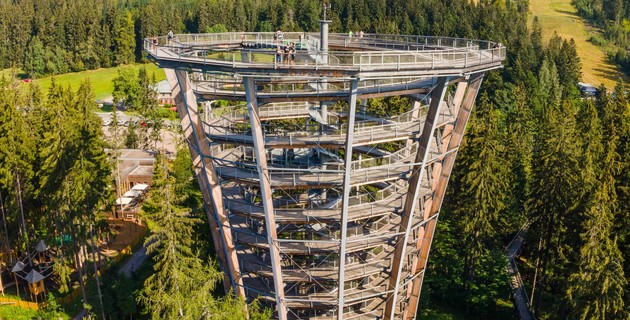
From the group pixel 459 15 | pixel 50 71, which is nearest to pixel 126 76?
pixel 50 71

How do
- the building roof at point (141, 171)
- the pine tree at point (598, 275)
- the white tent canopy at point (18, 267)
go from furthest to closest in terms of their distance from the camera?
the building roof at point (141, 171) → the white tent canopy at point (18, 267) → the pine tree at point (598, 275)

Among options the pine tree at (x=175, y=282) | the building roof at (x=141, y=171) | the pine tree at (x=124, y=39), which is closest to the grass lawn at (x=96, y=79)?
the pine tree at (x=124, y=39)

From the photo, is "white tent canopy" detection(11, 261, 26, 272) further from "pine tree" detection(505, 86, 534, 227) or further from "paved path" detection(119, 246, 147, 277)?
"pine tree" detection(505, 86, 534, 227)

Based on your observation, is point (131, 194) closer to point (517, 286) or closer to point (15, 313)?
point (15, 313)

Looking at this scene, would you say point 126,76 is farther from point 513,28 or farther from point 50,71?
point 513,28

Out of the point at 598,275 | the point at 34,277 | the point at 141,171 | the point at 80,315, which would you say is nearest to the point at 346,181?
the point at 598,275

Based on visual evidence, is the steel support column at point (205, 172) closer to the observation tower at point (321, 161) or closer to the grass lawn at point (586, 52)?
the observation tower at point (321, 161)
